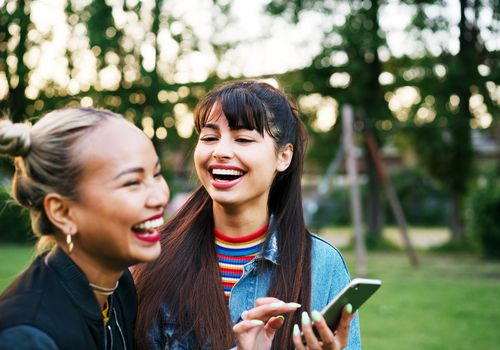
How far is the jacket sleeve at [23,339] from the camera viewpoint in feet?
5.25

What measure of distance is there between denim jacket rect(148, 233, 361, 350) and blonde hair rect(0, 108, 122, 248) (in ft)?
2.33

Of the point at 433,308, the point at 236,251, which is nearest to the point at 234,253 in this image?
the point at 236,251

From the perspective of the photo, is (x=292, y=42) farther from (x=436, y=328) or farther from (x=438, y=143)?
(x=436, y=328)

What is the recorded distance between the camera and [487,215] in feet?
41.2

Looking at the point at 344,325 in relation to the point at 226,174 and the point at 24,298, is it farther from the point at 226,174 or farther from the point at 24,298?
the point at 24,298

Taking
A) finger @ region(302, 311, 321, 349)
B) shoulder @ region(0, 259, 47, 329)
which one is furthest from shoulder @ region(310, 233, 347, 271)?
shoulder @ region(0, 259, 47, 329)

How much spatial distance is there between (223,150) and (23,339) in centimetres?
110

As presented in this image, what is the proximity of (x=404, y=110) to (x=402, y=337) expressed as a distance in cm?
1056

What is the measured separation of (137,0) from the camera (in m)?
18.1

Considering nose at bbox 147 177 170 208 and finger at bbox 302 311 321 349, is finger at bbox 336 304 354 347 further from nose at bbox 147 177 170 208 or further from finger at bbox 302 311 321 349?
nose at bbox 147 177 170 208

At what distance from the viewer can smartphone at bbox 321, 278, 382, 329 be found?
73.1 inches

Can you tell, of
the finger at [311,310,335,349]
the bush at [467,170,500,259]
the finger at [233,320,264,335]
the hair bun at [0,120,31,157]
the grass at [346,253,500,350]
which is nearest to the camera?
the hair bun at [0,120,31,157]

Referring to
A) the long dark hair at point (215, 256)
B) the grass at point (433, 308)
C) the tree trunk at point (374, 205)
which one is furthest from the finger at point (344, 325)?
the tree trunk at point (374, 205)

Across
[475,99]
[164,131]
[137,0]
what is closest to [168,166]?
[164,131]
